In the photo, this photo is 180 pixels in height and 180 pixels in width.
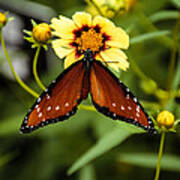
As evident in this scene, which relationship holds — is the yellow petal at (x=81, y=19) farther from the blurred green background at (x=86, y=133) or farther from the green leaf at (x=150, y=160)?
the green leaf at (x=150, y=160)

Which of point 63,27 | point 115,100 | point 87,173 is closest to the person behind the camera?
point 115,100

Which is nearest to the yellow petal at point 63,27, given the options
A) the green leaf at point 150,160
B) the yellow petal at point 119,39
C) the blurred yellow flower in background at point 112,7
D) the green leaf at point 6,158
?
the yellow petal at point 119,39

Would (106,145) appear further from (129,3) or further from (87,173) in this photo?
(129,3)

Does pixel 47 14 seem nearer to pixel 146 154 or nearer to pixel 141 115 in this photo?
pixel 146 154

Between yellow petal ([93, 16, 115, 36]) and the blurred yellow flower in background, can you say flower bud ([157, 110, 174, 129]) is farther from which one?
the blurred yellow flower in background

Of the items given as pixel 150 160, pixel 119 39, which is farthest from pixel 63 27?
pixel 150 160

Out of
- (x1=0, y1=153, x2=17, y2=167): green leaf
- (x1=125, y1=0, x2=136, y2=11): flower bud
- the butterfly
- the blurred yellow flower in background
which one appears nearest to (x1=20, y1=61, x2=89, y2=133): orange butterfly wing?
the butterfly

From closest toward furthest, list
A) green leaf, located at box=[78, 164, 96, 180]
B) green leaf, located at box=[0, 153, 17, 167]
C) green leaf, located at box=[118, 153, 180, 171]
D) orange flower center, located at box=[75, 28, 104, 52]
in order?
1. orange flower center, located at box=[75, 28, 104, 52]
2. green leaf, located at box=[118, 153, 180, 171]
3. green leaf, located at box=[78, 164, 96, 180]
4. green leaf, located at box=[0, 153, 17, 167]
